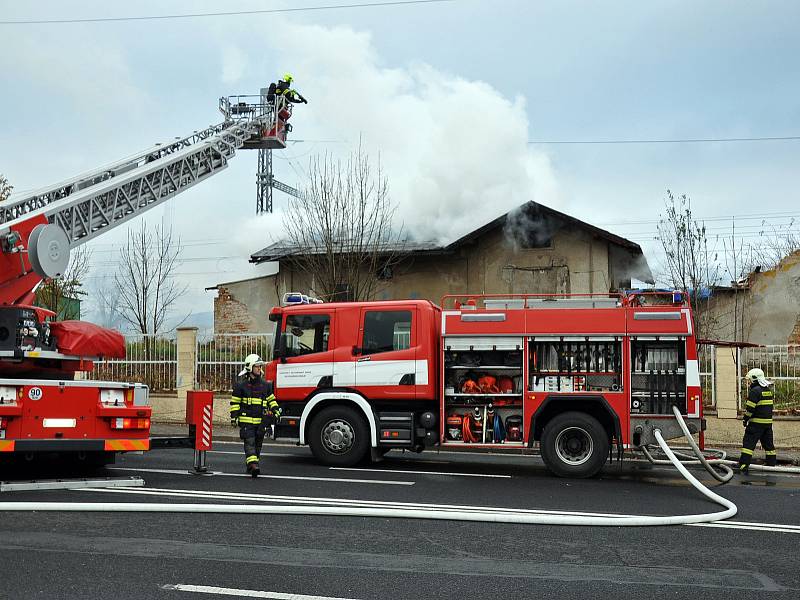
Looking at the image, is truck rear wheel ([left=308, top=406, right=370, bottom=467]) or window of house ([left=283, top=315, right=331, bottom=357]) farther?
window of house ([left=283, top=315, right=331, bottom=357])

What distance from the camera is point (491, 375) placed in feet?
37.9

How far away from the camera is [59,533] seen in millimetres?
6887

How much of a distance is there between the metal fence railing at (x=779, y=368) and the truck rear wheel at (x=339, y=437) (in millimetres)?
8714

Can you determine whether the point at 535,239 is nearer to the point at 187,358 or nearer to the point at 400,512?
the point at 187,358

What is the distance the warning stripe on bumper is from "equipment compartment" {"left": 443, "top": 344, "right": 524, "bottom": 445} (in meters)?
4.11

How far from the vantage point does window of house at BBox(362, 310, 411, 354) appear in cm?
1185

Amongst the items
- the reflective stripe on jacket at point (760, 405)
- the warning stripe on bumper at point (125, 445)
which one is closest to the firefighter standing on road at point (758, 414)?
the reflective stripe on jacket at point (760, 405)

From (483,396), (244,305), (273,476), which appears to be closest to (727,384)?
(483,396)

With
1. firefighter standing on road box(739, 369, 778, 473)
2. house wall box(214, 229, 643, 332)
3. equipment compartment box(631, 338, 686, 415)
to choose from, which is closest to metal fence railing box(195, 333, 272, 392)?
house wall box(214, 229, 643, 332)

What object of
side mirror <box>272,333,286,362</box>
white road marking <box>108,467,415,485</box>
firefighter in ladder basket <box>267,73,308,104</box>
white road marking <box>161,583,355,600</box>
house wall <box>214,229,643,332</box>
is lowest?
white road marking <box>108,467,415,485</box>

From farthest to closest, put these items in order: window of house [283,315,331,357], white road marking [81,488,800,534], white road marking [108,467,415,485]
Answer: window of house [283,315,331,357], white road marking [108,467,415,485], white road marking [81,488,800,534]

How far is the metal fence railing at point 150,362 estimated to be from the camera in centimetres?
2053

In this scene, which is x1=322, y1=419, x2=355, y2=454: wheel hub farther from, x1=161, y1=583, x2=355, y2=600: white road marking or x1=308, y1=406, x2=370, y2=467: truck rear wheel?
x1=161, y1=583, x2=355, y2=600: white road marking

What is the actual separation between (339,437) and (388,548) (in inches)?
209
